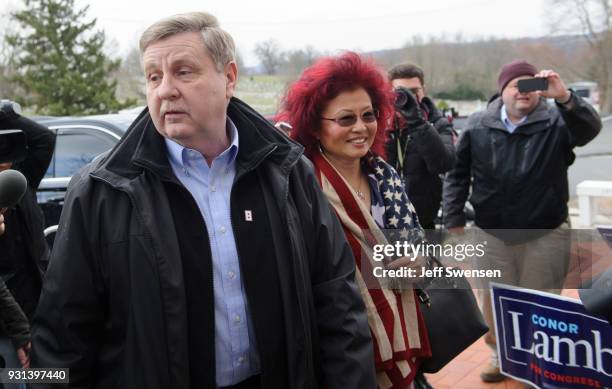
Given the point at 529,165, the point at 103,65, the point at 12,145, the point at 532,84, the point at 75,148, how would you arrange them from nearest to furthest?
1. the point at 12,145
2. the point at 532,84
3. the point at 529,165
4. the point at 75,148
5. the point at 103,65

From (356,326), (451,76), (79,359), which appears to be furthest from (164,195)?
(451,76)

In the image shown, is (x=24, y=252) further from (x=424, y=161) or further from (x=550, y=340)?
(x=550, y=340)

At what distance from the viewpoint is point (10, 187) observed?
1.52m

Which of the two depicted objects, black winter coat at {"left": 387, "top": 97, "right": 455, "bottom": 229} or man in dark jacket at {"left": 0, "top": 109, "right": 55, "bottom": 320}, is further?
black winter coat at {"left": 387, "top": 97, "right": 455, "bottom": 229}

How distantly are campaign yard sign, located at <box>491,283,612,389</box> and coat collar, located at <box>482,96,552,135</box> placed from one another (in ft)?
3.42

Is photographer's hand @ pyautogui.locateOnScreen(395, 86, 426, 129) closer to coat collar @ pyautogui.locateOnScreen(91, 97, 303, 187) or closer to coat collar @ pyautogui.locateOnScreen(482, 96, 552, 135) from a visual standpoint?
coat collar @ pyautogui.locateOnScreen(482, 96, 552, 135)

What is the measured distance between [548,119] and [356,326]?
2406 millimetres

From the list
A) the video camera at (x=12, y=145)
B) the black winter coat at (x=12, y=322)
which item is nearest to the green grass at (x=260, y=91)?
the video camera at (x=12, y=145)

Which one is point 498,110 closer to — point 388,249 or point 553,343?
point 553,343

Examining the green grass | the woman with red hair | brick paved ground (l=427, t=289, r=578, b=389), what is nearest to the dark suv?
the woman with red hair

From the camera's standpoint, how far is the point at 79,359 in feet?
5.32

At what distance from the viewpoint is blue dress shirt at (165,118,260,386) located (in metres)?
1.75

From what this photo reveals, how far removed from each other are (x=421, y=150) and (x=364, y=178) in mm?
1156

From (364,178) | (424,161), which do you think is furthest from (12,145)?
(424,161)
